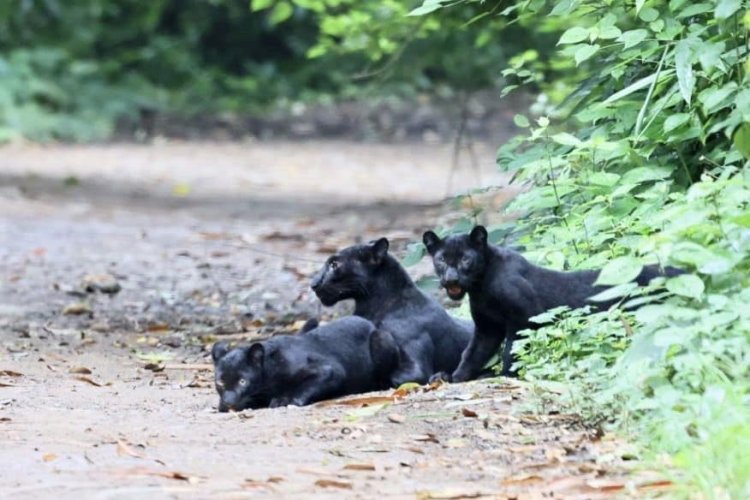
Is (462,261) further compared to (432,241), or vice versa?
(432,241)

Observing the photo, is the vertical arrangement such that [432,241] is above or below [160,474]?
above

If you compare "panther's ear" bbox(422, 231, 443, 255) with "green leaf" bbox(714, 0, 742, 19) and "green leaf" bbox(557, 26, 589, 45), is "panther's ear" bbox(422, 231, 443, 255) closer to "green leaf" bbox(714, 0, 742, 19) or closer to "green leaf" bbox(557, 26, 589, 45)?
"green leaf" bbox(557, 26, 589, 45)

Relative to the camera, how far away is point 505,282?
745 centimetres

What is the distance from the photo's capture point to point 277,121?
2845 cm

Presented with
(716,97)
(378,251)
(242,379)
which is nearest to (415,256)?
(378,251)

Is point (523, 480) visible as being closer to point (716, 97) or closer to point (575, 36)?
point (716, 97)

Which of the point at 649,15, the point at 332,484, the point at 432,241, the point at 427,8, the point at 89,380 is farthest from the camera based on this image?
the point at 89,380

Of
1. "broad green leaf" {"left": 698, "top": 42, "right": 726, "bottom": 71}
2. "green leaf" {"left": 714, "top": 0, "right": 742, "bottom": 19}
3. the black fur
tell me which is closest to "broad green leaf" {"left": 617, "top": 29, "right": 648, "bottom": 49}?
"broad green leaf" {"left": 698, "top": 42, "right": 726, "bottom": 71}

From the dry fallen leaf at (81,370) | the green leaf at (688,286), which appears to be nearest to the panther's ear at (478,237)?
the green leaf at (688,286)

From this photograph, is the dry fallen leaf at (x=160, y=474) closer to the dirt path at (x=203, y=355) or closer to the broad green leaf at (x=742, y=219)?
the dirt path at (x=203, y=355)

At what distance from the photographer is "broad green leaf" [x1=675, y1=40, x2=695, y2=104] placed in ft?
23.2

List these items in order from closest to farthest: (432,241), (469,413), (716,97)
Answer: (469,413) < (716,97) < (432,241)

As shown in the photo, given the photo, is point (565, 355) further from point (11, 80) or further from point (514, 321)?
point (11, 80)

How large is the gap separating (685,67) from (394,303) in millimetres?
2125
